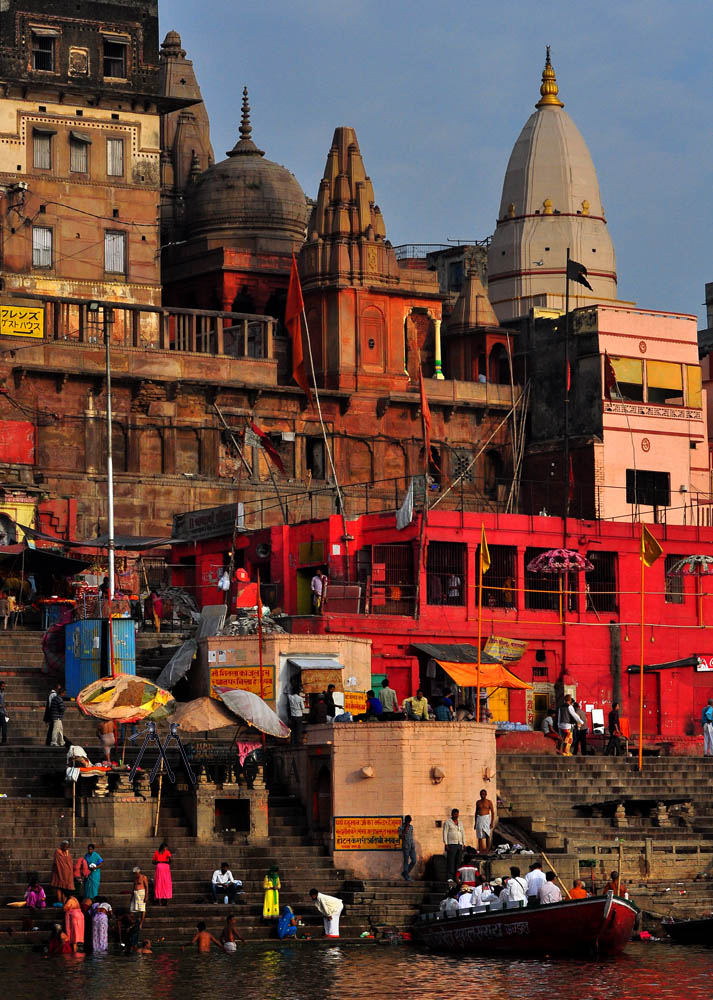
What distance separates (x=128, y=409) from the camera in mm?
61375

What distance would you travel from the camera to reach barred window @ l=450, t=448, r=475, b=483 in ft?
216

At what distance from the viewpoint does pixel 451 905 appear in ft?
112

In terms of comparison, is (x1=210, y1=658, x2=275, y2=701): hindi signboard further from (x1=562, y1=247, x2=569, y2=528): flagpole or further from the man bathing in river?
(x1=562, y1=247, x2=569, y2=528): flagpole

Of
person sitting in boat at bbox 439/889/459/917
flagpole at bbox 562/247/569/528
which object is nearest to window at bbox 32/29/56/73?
flagpole at bbox 562/247/569/528

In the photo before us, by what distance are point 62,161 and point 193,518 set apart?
13218 mm

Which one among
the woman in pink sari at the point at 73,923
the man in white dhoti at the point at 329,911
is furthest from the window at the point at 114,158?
the woman in pink sari at the point at 73,923

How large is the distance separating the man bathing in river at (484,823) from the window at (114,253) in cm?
3088

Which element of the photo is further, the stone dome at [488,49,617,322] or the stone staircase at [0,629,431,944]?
the stone dome at [488,49,617,322]

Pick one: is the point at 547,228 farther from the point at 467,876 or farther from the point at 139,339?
the point at 467,876

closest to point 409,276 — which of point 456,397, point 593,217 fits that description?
point 456,397

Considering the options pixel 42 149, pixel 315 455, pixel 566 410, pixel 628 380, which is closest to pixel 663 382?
pixel 628 380

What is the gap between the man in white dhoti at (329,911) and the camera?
114 feet

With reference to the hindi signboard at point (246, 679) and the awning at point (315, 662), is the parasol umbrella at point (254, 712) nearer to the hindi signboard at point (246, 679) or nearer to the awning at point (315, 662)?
the hindi signboard at point (246, 679)

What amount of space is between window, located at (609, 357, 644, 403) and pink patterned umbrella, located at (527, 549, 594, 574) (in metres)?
12.9
